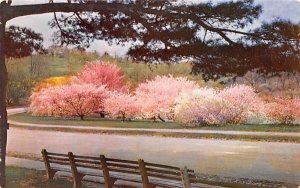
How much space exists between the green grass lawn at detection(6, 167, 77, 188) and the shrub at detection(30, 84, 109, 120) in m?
0.33

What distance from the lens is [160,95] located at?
4180 mm

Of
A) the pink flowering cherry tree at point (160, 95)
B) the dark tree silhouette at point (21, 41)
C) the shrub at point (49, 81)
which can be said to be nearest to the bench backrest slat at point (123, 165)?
the pink flowering cherry tree at point (160, 95)

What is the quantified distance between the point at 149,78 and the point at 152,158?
44cm

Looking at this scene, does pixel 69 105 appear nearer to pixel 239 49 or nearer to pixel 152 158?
pixel 152 158

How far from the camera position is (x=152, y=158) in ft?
13.7

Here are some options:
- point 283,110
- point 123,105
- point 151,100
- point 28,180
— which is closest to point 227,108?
point 283,110

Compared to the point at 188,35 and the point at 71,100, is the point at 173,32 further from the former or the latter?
the point at 71,100

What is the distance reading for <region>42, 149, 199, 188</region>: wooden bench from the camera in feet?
13.3

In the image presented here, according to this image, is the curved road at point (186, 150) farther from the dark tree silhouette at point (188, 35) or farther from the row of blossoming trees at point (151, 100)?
the dark tree silhouette at point (188, 35)

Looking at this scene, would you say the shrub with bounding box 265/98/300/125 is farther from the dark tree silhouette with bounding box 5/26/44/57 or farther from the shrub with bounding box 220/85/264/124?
the dark tree silhouette with bounding box 5/26/44/57

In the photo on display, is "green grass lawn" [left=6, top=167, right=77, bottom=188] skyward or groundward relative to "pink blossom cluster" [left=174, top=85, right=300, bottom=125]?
groundward

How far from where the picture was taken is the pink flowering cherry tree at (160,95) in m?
4.16

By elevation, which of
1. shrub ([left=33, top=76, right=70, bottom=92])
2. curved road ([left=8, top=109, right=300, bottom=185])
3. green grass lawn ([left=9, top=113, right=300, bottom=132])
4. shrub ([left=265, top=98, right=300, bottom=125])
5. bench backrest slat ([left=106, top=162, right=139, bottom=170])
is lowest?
bench backrest slat ([left=106, top=162, right=139, bottom=170])

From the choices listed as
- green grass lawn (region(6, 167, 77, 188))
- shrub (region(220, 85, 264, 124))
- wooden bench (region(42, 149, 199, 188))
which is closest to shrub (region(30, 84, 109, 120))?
wooden bench (region(42, 149, 199, 188))
